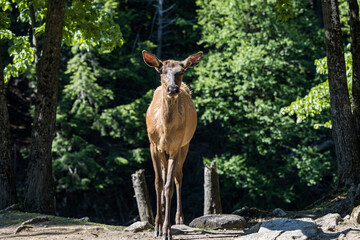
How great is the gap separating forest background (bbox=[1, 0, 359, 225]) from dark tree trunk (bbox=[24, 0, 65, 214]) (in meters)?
7.92

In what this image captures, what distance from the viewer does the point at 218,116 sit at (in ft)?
65.3

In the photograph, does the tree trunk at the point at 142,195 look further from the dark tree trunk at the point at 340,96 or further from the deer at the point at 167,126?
the dark tree trunk at the point at 340,96

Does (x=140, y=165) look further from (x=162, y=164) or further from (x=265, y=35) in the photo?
(x=162, y=164)

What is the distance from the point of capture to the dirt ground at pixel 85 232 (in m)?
6.85

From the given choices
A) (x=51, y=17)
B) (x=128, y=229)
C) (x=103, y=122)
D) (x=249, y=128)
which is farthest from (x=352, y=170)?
(x=103, y=122)

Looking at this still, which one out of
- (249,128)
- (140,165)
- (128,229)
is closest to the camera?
(128,229)

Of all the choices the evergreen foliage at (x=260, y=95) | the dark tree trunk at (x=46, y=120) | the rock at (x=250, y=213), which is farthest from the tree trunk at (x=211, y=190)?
the evergreen foliage at (x=260, y=95)

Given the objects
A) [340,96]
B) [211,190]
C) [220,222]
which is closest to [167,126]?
[220,222]

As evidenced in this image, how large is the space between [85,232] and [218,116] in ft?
42.0

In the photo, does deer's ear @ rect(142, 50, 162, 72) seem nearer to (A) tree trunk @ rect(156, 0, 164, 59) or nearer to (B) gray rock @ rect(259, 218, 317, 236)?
(B) gray rock @ rect(259, 218, 317, 236)

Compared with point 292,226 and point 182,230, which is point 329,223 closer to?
point 292,226

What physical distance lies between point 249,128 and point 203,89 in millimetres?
2526

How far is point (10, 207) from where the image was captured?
9484mm

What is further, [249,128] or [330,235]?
[249,128]
